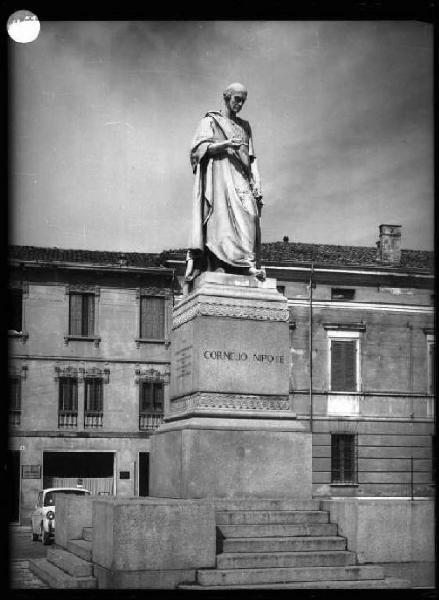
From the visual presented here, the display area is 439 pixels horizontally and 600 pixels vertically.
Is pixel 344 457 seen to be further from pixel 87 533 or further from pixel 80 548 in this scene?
pixel 80 548

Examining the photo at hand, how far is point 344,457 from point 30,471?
37.3 feet

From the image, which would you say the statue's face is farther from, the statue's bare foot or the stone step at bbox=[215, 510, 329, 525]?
the stone step at bbox=[215, 510, 329, 525]

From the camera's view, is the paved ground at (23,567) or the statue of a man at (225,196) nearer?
the paved ground at (23,567)

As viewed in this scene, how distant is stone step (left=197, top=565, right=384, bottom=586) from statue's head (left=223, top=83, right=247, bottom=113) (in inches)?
227

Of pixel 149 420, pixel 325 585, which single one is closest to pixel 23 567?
pixel 325 585

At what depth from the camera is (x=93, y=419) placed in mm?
35688

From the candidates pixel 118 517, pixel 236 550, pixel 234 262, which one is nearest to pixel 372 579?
pixel 236 550

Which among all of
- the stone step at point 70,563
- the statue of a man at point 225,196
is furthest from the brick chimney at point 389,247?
the stone step at point 70,563

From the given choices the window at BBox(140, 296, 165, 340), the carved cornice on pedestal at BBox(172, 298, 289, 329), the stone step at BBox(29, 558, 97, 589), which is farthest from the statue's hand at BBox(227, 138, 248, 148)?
the window at BBox(140, 296, 165, 340)

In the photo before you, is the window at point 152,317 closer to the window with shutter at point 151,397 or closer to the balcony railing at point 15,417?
the window with shutter at point 151,397

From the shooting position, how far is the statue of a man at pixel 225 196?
12.2 m

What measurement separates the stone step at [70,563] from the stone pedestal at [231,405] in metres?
1.28

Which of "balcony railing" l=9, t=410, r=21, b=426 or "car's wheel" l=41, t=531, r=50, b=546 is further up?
"balcony railing" l=9, t=410, r=21, b=426

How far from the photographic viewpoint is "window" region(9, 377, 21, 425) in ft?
115
